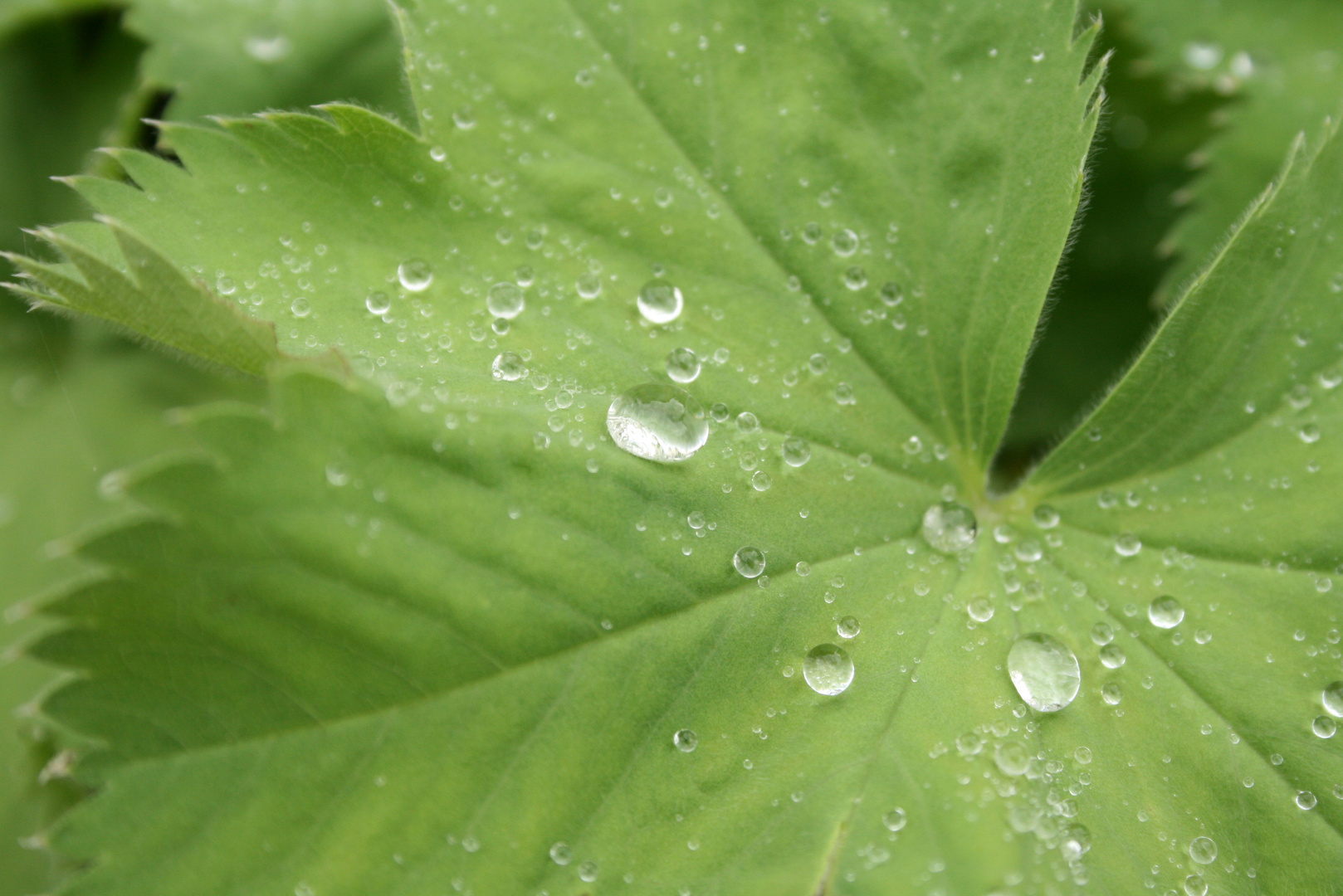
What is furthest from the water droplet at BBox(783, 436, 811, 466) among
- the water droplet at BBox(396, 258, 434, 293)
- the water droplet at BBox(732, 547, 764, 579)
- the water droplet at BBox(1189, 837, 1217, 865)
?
the water droplet at BBox(1189, 837, 1217, 865)

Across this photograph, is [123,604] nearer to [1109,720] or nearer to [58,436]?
[1109,720]

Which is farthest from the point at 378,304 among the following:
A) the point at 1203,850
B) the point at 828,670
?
the point at 1203,850

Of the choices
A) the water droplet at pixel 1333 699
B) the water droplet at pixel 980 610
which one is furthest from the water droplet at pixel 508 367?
the water droplet at pixel 1333 699

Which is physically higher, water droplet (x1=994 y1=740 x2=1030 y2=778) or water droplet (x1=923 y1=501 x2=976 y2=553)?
water droplet (x1=923 y1=501 x2=976 y2=553)

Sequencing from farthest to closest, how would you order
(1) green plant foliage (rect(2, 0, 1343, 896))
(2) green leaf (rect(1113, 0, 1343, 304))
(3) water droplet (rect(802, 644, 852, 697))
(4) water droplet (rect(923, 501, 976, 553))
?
(2) green leaf (rect(1113, 0, 1343, 304)) → (4) water droplet (rect(923, 501, 976, 553)) → (3) water droplet (rect(802, 644, 852, 697)) → (1) green plant foliage (rect(2, 0, 1343, 896))

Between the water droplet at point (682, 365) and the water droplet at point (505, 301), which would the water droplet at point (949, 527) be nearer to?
the water droplet at point (682, 365)

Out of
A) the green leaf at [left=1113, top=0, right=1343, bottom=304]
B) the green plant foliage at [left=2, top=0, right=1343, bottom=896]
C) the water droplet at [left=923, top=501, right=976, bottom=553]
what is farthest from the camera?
the green leaf at [left=1113, top=0, right=1343, bottom=304]

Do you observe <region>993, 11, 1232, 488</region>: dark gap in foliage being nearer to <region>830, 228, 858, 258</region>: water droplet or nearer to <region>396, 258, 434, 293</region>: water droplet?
<region>830, 228, 858, 258</region>: water droplet
